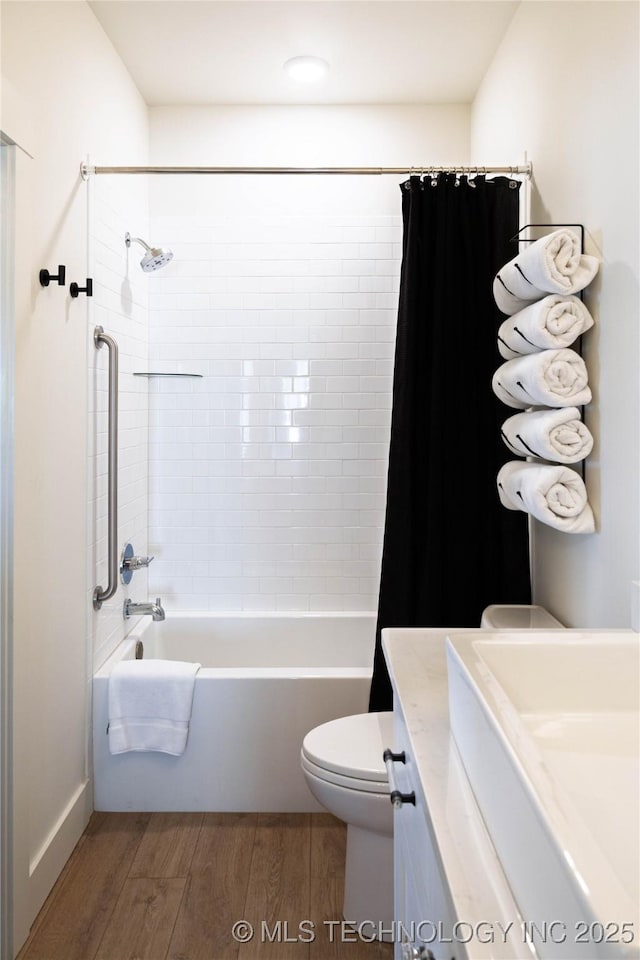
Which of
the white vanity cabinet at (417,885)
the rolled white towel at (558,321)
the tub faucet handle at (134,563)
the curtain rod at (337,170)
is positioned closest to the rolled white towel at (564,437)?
the rolled white towel at (558,321)

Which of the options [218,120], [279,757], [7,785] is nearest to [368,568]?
[279,757]

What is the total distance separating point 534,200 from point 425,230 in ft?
1.13

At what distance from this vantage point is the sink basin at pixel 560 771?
54 cm

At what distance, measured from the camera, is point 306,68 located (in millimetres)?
2891

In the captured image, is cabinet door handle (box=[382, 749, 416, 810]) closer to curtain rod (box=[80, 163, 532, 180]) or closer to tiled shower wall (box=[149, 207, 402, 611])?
curtain rod (box=[80, 163, 532, 180])

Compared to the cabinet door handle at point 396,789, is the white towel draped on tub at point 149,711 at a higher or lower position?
lower

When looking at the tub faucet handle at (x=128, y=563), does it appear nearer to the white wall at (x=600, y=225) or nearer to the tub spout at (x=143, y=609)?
the tub spout at (x=143, y=609)

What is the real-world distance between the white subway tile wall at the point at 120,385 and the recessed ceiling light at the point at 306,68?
2.63 feet

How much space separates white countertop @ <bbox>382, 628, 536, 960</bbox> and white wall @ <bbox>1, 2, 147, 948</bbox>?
108 cm

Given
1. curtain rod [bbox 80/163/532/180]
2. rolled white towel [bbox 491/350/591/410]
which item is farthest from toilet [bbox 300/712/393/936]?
curtain rod [bbox 80/163/532/180]

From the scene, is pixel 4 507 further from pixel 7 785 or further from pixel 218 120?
pixel 218 120

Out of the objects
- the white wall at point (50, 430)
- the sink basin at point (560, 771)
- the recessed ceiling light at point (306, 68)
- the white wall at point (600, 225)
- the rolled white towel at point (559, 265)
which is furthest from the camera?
the recessed ceiling light at point (306, 68)

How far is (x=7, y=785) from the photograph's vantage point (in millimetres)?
1752

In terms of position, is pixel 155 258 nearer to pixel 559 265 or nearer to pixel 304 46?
pixel 304 46
